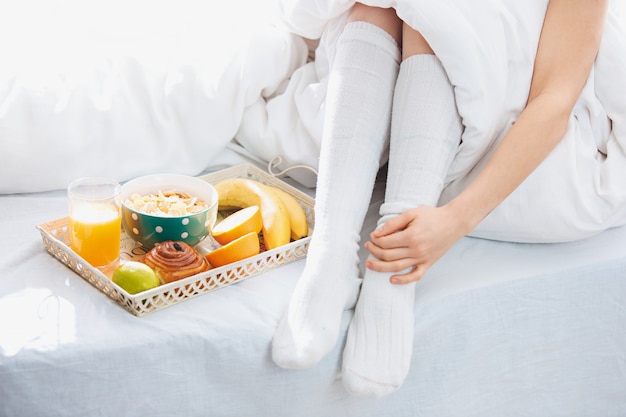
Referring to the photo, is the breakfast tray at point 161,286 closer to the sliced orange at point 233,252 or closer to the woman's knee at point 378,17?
the sliced orange at point 233,252

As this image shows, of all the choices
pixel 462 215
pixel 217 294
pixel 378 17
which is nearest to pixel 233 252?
pixel 217 294

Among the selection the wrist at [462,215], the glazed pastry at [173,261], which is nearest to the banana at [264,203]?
the glazed pastry at [173,261]

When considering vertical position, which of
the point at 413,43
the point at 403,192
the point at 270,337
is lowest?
the point at 270,337

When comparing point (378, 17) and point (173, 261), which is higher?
point (378, 17)

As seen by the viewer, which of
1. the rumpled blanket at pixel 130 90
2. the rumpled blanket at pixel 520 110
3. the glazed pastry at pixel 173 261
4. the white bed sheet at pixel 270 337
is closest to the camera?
the white bed sheet at pixel 270 337

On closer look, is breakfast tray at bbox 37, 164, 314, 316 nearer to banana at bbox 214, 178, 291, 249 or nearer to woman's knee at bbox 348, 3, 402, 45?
banana at bbox 214, 178, 291, 249

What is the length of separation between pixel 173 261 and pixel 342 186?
254 millimetres

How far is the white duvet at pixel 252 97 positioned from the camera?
4.02 feet

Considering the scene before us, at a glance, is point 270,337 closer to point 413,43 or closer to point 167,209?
point 167,209

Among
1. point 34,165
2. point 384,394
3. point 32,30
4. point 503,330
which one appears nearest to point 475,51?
point 503,330

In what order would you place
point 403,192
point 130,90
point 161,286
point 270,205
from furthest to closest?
1. point 130,90
2. point 270,205
3. point 403,192
4. point 161,286

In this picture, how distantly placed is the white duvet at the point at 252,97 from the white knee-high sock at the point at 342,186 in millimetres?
88

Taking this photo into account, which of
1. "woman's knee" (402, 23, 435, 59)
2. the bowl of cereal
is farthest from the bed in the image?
"woman's knee" (402, 23, 435, 59)

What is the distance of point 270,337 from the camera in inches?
41.2
